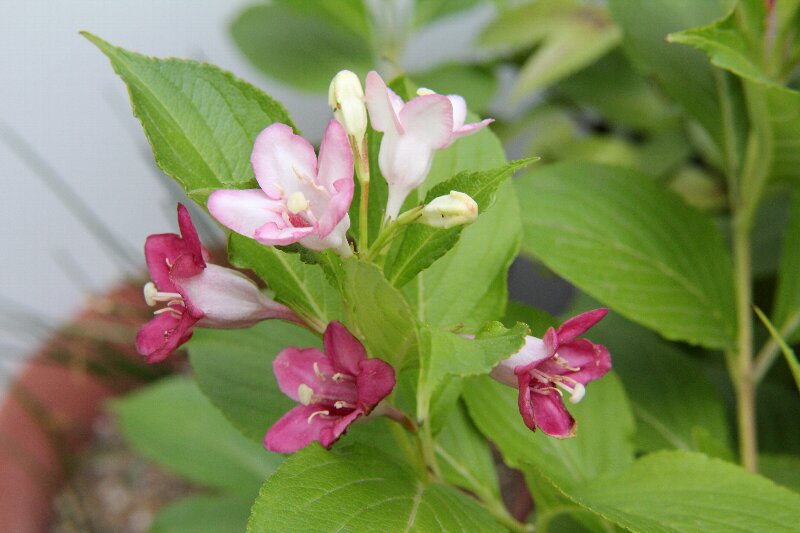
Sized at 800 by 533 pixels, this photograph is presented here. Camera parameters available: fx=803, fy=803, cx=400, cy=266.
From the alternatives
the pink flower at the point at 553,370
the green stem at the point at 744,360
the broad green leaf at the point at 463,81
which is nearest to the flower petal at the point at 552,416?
the pink flower at the point at 553,370

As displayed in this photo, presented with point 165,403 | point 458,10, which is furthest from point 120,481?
point 458,10

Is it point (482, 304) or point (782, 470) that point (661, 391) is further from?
point (482, 304)

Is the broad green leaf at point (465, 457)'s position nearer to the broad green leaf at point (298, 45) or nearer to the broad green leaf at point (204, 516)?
the broad green leaf at point (204, 516)

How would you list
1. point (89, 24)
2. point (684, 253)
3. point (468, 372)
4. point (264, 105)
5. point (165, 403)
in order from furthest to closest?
point (89, 24) < point (165, 403) < point (684, 253) < point (264, 105) < point (468, 372)

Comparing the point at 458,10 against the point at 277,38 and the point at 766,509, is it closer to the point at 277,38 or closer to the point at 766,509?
the point at 277,38

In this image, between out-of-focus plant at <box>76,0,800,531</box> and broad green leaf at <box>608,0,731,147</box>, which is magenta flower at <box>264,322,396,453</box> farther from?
broad green leaf at <box>608,0,731,147</box>

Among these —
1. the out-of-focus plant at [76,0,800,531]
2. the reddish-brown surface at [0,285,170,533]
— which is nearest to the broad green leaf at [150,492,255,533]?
the out-of-focus plant at [76,0,800,531]
